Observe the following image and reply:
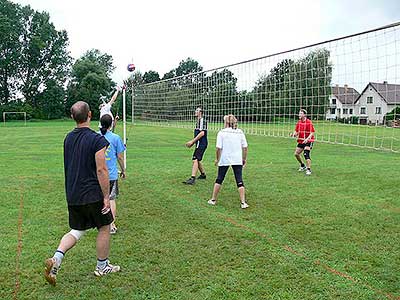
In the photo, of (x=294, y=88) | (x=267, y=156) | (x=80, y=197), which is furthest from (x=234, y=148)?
(x=267, y=156)

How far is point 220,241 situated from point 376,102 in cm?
376

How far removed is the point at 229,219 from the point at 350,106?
370 centimetres

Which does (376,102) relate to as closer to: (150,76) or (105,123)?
(105,123)

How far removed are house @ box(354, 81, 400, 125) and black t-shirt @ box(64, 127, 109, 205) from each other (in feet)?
14.7

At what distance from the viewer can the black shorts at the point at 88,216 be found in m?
Answer: 4.46

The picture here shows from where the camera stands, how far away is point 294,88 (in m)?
11.4

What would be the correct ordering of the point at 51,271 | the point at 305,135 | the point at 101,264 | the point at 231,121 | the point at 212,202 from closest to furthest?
the point at 51,271 → the point at 101,264 → the point at 231,121 → the point at 212,202 → the point at 305,135

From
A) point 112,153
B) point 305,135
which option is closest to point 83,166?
point 112,153

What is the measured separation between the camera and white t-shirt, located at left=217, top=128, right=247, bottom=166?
7535mm

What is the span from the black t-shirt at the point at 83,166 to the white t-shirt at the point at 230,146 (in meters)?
3.42

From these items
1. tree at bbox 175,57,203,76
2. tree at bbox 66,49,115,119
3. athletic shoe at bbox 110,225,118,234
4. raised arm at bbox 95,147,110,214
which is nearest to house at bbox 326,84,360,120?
athletic shoe at bbox 110,225,118,234

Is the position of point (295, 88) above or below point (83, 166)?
above

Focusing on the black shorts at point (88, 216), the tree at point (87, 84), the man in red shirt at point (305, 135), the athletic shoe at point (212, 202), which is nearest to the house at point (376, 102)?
the man in red shirt at point (305, 135)

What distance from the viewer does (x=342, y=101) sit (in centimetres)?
902
